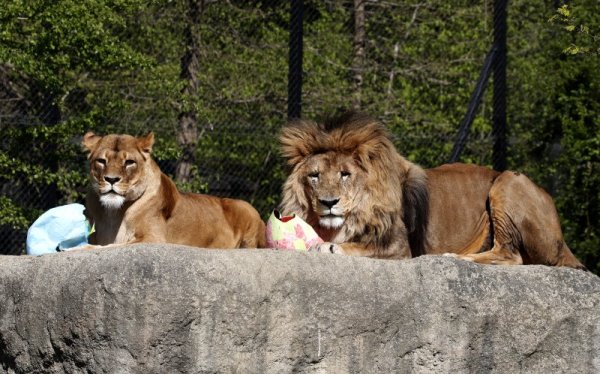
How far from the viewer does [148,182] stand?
6648mm

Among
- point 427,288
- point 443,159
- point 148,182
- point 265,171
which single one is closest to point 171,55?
point 265,171

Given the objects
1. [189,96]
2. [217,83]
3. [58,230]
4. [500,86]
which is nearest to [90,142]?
[58,230]

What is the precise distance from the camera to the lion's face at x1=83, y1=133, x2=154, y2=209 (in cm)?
632

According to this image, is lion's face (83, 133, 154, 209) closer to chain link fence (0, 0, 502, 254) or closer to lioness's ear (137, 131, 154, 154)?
lioness's ear (137, 131, 154, 154)

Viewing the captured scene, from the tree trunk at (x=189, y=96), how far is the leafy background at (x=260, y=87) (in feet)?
0.13

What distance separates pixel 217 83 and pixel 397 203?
451 cm

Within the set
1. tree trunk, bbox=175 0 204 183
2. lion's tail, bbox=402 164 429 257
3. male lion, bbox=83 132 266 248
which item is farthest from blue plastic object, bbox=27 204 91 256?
tree trunk, bbox=175 0 204 183

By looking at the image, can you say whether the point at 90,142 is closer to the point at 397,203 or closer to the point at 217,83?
the point at 397,203

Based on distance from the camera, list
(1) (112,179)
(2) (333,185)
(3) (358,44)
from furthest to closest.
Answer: (3) (358,44) < (1) (112,179) < (2) (333,185)

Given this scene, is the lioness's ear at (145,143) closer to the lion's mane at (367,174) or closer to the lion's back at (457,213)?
the lion's mane at (367,174)

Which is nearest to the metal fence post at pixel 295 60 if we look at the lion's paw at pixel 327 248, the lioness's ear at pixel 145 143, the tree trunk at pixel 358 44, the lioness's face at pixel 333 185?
A: the tree trunk at pixel 358 44

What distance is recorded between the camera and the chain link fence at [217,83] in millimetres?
8703

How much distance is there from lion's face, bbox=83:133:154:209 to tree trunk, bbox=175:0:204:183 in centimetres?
298

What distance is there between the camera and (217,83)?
10.2 meters
